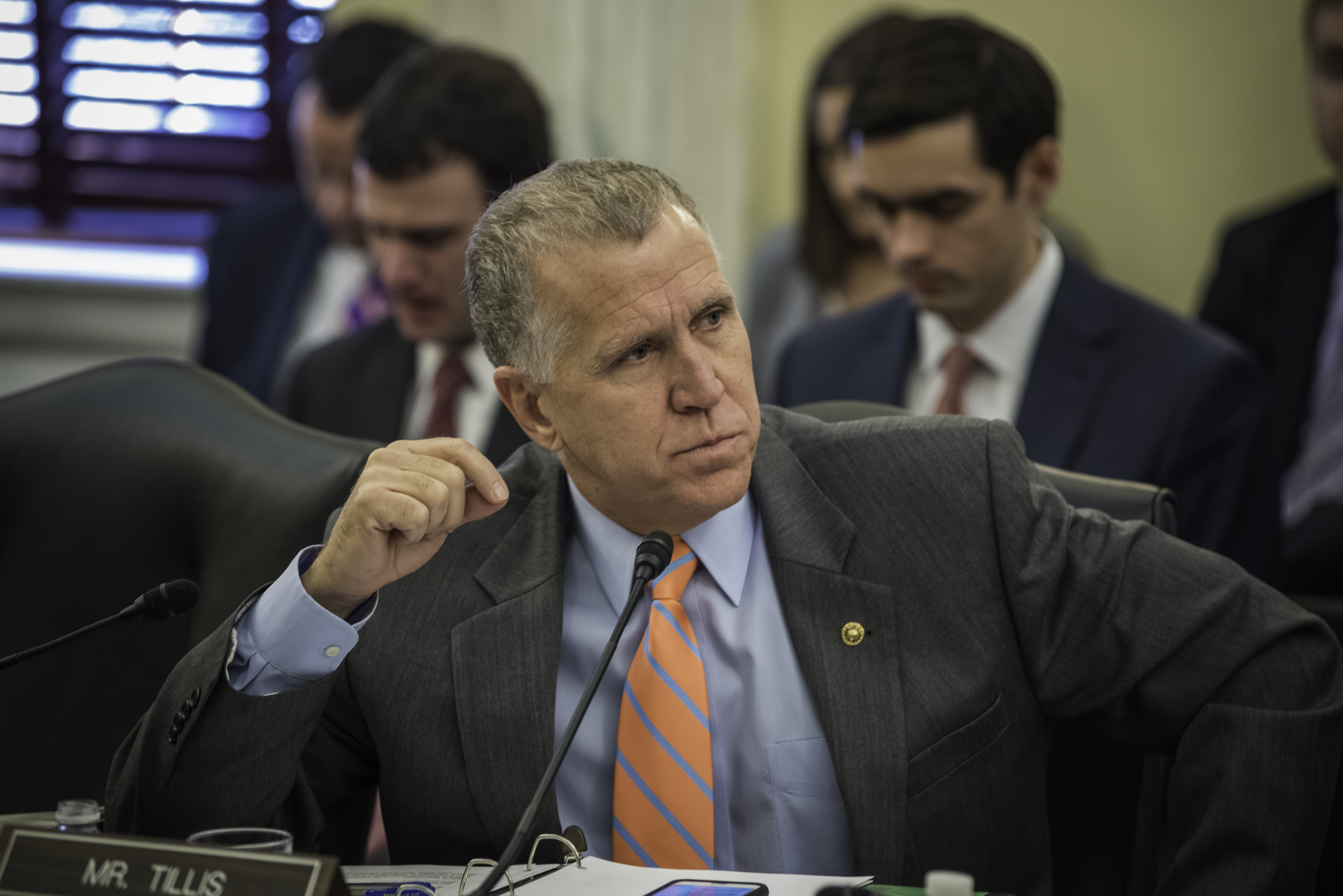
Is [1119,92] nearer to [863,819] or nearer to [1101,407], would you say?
[1101,407]

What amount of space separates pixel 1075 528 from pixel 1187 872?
347mm

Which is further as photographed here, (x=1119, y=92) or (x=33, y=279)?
(x=33, y=279)

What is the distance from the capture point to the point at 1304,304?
3.01 metres

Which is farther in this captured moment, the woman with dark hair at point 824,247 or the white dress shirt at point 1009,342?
the woman with dark hair at point 824,247

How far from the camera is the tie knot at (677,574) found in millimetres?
1401

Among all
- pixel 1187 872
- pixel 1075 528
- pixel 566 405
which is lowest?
pixel 1187 872

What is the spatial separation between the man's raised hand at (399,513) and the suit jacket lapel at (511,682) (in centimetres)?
12

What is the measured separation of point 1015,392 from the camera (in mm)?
2529

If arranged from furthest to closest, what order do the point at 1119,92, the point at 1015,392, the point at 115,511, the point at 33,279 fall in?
the point at 33,279 → the point at 1119,92 → the point at 1015,392 → the point at 115,511

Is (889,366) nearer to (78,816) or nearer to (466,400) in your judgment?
(466,400)

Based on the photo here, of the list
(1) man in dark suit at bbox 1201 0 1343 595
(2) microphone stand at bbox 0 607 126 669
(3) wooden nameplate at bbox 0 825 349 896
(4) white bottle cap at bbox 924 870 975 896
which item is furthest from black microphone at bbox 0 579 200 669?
(1) man in dark suit at bbox 1201 0 1343 595

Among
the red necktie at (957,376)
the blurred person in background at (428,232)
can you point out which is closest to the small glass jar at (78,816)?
the blurred person in background at (428,232)

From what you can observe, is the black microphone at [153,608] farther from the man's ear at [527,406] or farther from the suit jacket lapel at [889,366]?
the suit jacket lapel at [889,366]

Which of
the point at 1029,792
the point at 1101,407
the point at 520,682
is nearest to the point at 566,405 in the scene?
the point at 520,682
